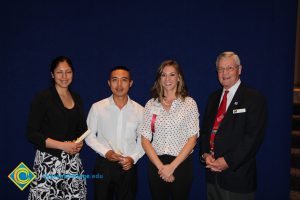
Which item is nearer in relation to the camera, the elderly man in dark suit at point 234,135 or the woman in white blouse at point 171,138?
the elderly man in dark suit at point 234,135

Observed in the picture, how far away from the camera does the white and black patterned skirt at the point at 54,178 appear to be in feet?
7.89

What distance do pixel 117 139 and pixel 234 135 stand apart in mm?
1080

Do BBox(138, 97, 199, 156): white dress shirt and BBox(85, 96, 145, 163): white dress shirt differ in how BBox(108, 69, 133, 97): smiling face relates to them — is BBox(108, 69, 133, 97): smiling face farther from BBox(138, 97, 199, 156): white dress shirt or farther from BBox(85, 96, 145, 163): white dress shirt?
BBox(138, 97, 199, 156): white dress shirt

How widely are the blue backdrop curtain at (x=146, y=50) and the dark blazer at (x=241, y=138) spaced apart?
837 mm

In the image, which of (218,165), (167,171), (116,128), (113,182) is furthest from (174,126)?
(113,182)

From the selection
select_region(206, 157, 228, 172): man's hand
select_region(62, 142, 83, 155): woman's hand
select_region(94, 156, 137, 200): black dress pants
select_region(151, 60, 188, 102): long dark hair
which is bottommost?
select_region(94, 156, 137, 200): black dress pants

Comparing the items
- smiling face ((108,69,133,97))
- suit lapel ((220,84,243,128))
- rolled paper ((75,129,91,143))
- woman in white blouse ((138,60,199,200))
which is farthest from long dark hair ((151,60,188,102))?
rolled paper ((75,129,91,143))

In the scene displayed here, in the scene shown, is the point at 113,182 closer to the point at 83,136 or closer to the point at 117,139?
the point at 117,139

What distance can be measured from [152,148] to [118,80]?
71cm

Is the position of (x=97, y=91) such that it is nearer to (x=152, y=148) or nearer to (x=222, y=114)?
(x=152, y=148)

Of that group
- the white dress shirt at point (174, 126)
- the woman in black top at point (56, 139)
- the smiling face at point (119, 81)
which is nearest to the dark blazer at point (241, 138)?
the white dress shirt at point (174, 126)

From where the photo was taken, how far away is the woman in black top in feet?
7.77

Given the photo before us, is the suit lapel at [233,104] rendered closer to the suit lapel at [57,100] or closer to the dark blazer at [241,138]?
the dark blazer at [241,138]

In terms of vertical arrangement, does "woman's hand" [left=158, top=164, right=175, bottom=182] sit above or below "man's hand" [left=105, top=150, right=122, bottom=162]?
below
